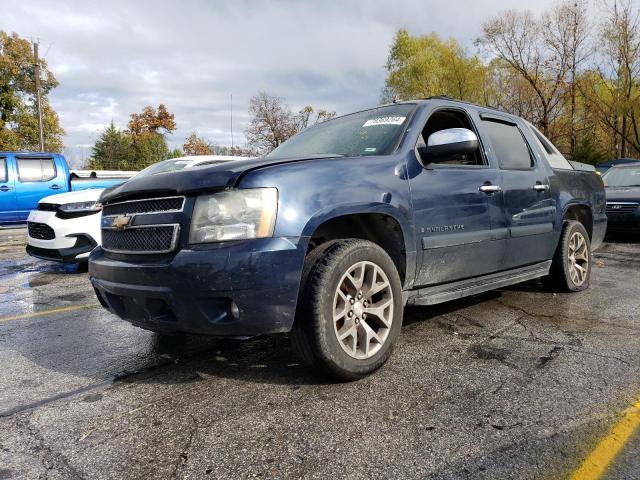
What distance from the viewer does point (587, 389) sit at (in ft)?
8.48

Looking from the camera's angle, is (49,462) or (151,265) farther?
(151,265)

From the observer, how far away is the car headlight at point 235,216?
2.45m

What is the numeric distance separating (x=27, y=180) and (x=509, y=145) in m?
10.4

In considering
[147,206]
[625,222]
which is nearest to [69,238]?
[147,206]

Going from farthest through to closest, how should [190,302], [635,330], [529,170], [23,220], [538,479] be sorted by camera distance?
[23,220], [529,170], [635,330], [190,302], [538,479]

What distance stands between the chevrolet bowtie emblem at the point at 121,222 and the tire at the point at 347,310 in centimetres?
106

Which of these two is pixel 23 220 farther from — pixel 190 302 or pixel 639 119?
pixel 639 119

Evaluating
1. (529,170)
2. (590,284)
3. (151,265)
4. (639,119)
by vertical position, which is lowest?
(590,284)

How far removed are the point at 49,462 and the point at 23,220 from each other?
34.4ft

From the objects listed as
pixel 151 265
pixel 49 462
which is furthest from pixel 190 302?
pixel 49 462

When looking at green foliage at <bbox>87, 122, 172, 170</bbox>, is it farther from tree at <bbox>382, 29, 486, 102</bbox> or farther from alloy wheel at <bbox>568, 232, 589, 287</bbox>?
alloy wheel at <bbox>568, 232, 589, 287</bbox>

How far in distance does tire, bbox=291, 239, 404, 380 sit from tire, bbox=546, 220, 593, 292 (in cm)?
250

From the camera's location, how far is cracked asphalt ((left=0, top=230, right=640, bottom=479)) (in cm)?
195

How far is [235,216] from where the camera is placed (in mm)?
2467
